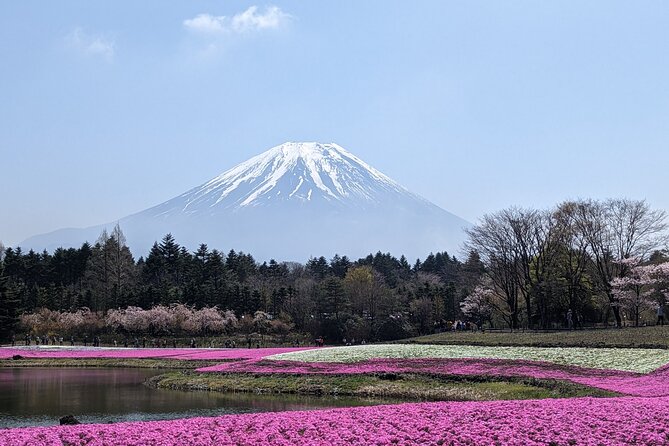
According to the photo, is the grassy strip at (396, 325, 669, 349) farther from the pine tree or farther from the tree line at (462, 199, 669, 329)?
the pine tree

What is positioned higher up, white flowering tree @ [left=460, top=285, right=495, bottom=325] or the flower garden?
white flowering tree @ [left=460, top=285, right=495, bottom=325]

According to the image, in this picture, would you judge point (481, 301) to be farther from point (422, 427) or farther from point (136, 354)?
point (422, 427)

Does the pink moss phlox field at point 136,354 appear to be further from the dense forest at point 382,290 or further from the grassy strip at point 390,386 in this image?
the dense forest at point 382,290

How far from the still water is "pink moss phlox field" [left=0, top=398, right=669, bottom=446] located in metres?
6.09

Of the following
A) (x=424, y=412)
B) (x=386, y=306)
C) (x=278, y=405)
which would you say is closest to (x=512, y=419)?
(x=424, y=412)

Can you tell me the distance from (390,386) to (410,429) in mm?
13308

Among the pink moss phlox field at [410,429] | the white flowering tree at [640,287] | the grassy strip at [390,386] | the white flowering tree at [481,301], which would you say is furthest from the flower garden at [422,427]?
the white flowering tree at [481,301]

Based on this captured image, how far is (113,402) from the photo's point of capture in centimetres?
2247

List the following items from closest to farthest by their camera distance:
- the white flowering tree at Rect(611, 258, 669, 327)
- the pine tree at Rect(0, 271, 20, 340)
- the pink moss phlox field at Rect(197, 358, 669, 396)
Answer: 1. the pink moss phlox field at Rect(197, 358, 669, 396)
2. the white flowering tree at Rect(611, 258, 669, 327)
3. the pine tree at Rect(0, 271, 20, 340)

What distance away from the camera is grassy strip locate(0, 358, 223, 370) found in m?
40.2

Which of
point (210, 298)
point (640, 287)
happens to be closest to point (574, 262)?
point (640, 287)

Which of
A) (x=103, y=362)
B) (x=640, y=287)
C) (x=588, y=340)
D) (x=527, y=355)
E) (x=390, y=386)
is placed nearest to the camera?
(x=390, y=386)

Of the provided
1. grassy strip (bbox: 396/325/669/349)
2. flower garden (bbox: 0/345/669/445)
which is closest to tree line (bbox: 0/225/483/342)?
grassy strip (bbox: 396/325/669/349)

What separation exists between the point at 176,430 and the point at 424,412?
19.0 ft
